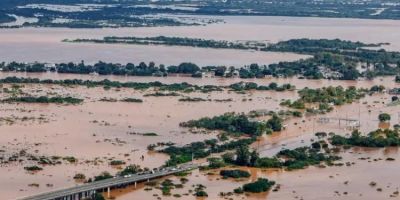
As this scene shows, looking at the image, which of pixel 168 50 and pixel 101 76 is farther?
pixel 168 50

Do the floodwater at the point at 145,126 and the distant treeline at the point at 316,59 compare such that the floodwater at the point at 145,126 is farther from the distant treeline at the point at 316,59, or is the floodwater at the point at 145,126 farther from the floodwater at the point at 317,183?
the distant treeline at the point at 316,59

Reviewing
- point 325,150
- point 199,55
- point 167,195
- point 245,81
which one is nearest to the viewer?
point 167,195

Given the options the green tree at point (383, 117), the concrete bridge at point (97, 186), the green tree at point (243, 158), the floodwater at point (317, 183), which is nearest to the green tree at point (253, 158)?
the green tree at point (243, 158)

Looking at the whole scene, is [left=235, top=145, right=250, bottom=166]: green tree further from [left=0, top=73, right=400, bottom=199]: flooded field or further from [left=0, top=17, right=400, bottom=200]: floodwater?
[left=0, top=73, right=400, bottom=199]: flooded field

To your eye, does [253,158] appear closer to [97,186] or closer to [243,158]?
[243,158]

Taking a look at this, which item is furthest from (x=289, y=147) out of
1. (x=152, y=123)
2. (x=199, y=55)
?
(x=199, y=55)

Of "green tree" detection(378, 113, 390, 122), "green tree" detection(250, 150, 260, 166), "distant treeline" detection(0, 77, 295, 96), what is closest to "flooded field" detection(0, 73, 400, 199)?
"green tree" detection(378, 113, 390, 122)

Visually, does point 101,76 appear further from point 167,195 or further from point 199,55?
point 167,195
